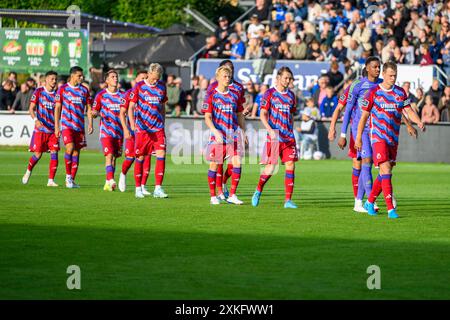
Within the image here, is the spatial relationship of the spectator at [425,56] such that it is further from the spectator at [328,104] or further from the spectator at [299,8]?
the spectator at [299,8]

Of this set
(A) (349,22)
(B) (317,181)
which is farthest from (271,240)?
(A) (349,22)

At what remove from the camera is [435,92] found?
105ft

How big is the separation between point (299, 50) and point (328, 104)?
2.80 meters

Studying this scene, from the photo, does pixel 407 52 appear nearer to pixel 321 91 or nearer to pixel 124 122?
pixel 321 91

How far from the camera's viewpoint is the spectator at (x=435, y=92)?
103 ft

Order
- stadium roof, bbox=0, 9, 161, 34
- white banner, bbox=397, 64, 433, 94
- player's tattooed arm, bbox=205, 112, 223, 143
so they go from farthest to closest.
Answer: stadium roof, bbox=0, 9, 161, 34 → white banner, bbox=397, 64, 433, 94 → player's tattooed arm, bbox=205, 112, 223, 143

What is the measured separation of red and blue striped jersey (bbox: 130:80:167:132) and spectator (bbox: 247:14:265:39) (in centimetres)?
1798

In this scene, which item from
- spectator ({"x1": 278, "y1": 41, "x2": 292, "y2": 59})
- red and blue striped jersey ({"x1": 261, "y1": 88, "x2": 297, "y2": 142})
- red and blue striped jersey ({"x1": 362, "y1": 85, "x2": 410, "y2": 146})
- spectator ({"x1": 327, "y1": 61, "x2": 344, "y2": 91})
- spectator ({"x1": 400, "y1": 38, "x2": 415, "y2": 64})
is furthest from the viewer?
spectator ({"x1": 278, "y1": 41, "x2": 292, "y2": 59})

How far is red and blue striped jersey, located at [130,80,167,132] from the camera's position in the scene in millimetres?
19562

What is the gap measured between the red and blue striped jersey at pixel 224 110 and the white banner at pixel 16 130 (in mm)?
18780

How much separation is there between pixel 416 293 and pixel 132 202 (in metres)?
9.16

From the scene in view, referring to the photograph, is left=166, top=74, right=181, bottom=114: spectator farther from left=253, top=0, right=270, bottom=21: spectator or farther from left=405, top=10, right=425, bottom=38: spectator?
left=405, top=10, right=425, bottom=38: spectator

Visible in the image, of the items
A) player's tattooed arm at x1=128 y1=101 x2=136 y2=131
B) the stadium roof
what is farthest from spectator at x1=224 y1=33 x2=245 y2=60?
player's tattooed arm at x1=128 y1=101 x2=136 y2=131

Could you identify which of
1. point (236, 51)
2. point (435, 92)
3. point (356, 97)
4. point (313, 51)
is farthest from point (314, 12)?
point (356, 97)
